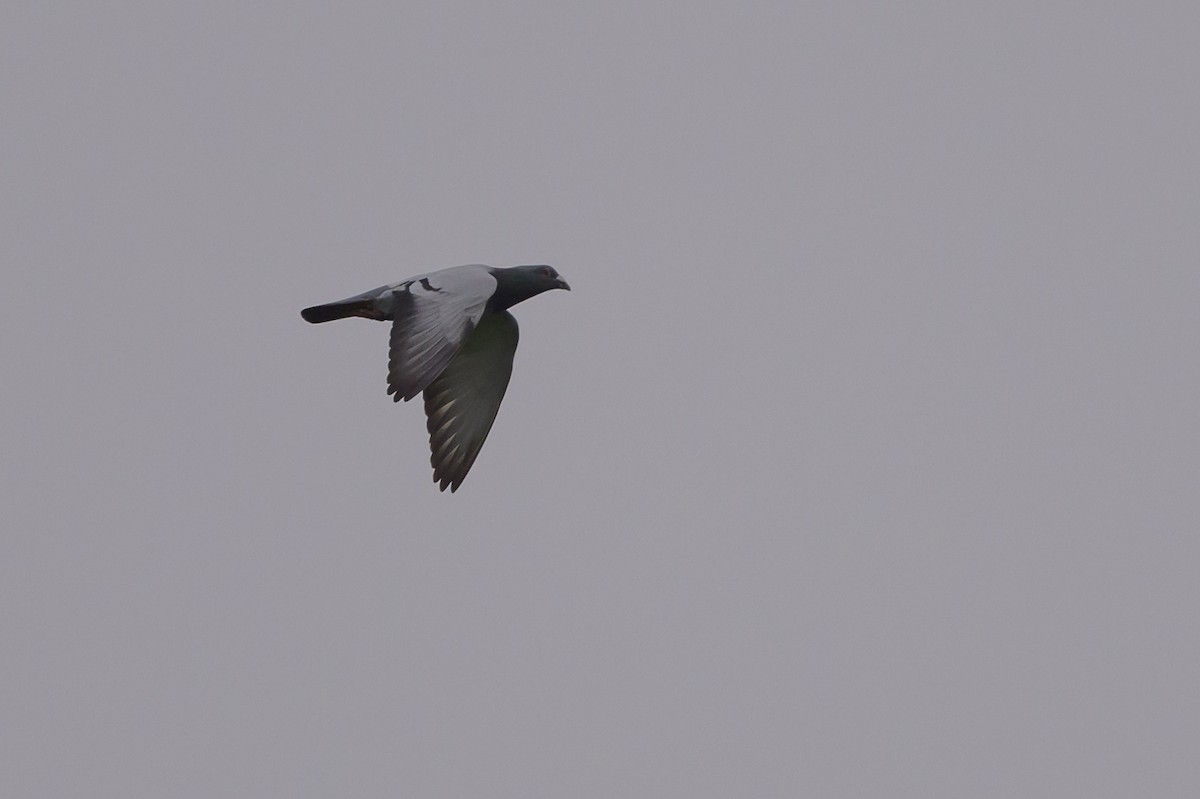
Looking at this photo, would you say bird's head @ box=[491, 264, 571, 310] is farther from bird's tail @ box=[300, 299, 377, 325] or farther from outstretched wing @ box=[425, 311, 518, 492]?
bird's tail @ box=[300, 299, 377, 325]

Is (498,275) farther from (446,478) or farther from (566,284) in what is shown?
(446,478)

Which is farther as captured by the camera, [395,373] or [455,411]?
[455,411]

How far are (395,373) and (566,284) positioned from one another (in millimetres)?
3053

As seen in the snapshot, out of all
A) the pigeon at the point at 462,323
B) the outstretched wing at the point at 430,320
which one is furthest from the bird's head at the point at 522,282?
the outstretched wing at the point at 430,320

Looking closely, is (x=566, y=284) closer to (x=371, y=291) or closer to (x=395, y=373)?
(x=371, y=291)

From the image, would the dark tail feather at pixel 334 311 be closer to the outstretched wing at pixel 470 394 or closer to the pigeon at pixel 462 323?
the pigeon at pixel 462 323

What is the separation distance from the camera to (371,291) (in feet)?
51.9

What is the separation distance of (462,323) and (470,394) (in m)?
2.16

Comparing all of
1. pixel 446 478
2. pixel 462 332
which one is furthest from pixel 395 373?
pixel 446 478

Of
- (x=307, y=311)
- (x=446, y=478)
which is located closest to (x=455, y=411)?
(x=446, y=478)

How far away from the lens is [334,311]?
625 inches

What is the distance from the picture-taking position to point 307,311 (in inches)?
627

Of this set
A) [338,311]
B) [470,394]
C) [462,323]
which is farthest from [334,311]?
[462,323]

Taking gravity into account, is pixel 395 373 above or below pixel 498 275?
below
